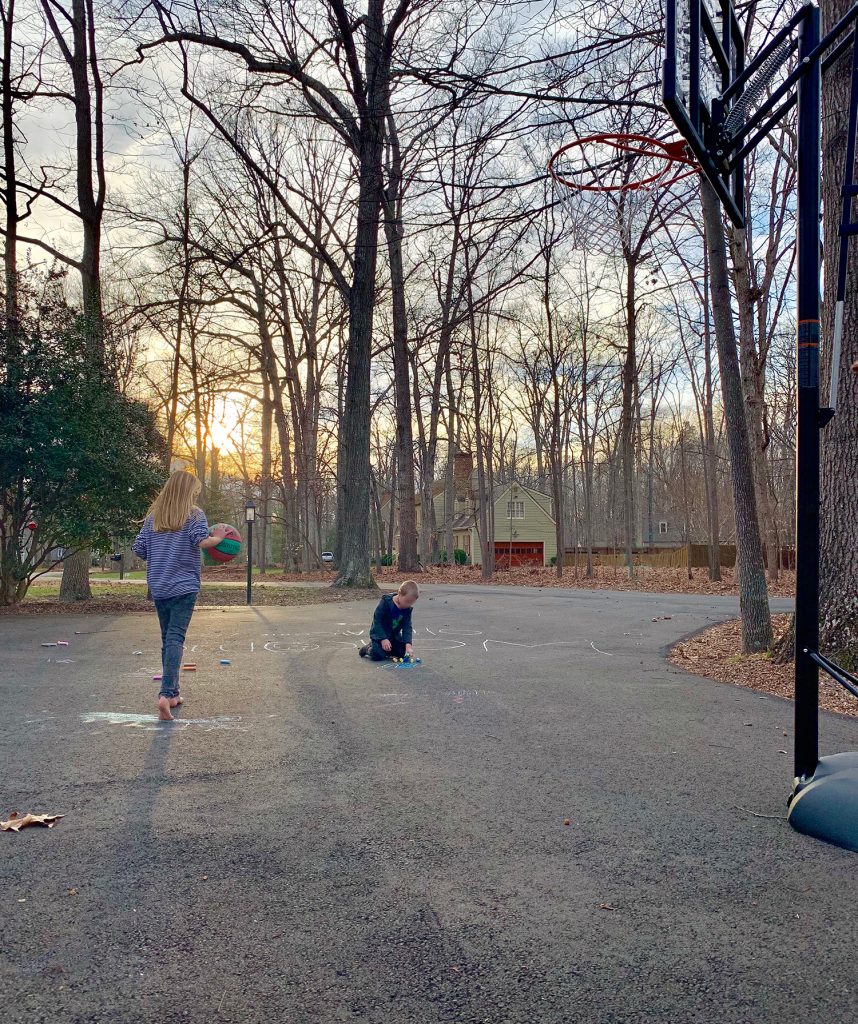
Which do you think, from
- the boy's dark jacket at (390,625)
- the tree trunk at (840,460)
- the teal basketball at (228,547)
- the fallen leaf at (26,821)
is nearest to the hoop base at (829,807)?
the fallen leaf at (26,821)

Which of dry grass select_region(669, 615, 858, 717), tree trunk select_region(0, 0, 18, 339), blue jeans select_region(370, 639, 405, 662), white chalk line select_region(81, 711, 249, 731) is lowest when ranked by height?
dry grass select_region(669, 615, 858, 717)

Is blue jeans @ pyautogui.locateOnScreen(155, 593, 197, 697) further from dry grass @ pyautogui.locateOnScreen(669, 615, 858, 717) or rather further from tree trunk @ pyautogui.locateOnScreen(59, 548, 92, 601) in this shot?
tree trunk @ pyautogui.locateOnScreen(59, 548, 92, 601)

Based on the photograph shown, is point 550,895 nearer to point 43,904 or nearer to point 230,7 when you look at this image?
point 43,904

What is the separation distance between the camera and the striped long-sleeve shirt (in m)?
6.07

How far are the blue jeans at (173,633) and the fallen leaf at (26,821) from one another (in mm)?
2268

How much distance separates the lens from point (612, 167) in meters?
9.08

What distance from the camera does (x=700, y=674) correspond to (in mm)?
8094

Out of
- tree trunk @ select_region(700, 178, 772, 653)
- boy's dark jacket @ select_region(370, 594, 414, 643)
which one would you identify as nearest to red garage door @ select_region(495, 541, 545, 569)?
tree trunk @ select_region(700, 178, 772, 653)

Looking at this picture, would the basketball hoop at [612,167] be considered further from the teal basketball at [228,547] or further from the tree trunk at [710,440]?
the tree trunk at [710,440]

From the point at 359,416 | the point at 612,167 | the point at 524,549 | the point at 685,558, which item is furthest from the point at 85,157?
the point at 524,549

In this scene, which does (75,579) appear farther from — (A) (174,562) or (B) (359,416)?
(A) (174,562)

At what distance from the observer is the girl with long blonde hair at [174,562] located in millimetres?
6062

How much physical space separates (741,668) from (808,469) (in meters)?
4.93

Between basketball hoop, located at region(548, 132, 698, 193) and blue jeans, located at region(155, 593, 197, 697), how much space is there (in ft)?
20.5
